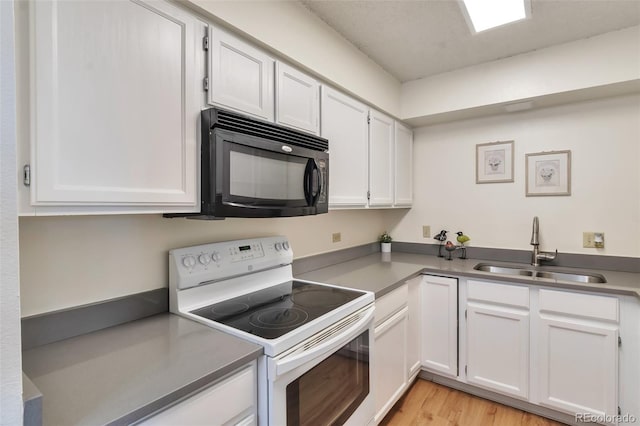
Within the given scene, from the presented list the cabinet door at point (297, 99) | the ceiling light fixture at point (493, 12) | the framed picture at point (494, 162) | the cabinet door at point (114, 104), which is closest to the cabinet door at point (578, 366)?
the framed picture at point (494, 162)

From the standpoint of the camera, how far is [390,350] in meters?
1.87

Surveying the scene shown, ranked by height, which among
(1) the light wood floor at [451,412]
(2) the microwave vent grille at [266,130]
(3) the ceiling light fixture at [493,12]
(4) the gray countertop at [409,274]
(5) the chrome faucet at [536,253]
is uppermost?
(3) the ceiling light fixture at [493,12]

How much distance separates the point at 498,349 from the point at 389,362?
2.54 ft

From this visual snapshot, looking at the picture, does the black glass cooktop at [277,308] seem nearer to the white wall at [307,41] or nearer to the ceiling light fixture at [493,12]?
the white wall at [307,41]

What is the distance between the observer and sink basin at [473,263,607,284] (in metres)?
2.08

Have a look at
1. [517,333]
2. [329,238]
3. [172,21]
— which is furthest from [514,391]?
[172,21]

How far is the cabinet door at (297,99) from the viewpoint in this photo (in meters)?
1.52

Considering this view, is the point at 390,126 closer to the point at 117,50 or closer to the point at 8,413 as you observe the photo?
the point at 117,50

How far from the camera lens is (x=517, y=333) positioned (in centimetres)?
198

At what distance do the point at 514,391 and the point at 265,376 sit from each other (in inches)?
71.8

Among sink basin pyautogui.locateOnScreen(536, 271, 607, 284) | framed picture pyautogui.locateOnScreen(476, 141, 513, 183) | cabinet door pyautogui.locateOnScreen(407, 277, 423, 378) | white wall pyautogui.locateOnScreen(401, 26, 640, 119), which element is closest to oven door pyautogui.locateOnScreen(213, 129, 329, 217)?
cabinet door pyautogui.locateOnScreen(407, 277, 423, 378)

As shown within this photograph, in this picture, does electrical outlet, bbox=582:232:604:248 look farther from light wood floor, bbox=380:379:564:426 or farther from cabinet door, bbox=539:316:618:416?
light wood floor, bbox=380:379:564:426

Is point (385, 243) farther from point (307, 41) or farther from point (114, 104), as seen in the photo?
point (114, 104)

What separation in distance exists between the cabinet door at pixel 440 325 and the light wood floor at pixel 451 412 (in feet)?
0.54
